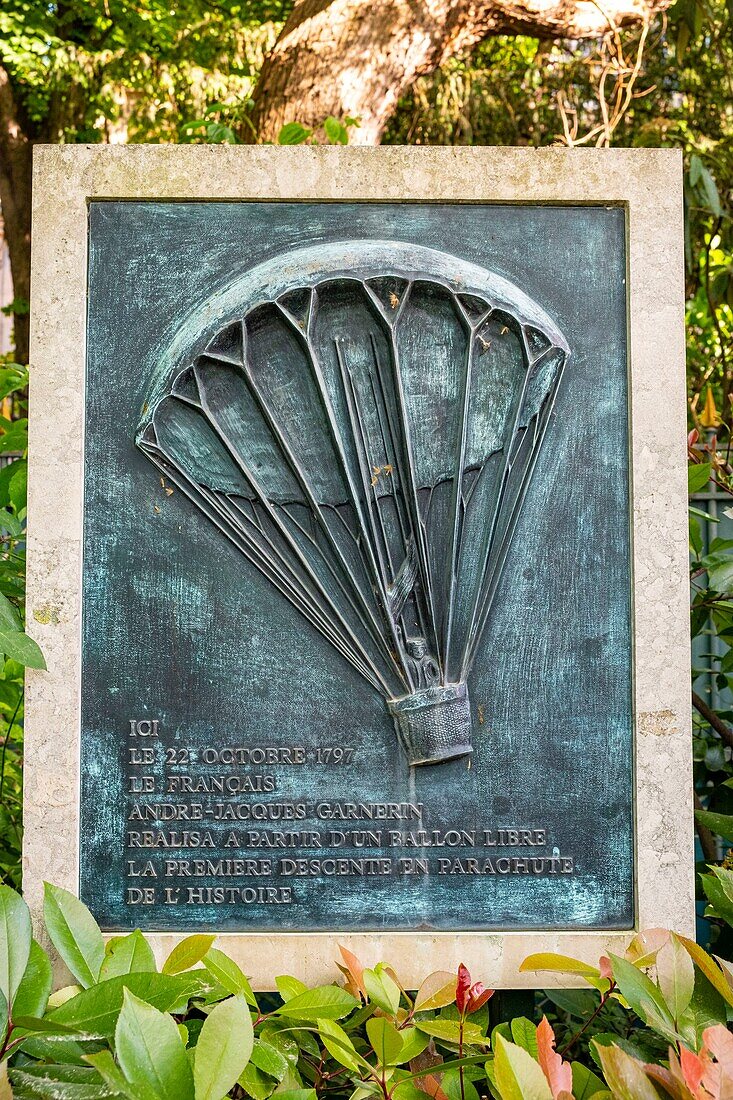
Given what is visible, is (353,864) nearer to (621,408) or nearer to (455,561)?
(455,561)

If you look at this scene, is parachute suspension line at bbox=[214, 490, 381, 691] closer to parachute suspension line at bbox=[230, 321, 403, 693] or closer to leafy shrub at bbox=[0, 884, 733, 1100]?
parachute suspension line at bbox=[230, 321, 403, 693]

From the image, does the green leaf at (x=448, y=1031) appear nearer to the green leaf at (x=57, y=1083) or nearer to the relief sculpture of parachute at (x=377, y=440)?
the relief sculpture of parachute at (x=377, y=440)

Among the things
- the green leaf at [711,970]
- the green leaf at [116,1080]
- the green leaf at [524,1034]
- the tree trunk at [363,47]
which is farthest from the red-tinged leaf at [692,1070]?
the tree trunk at [363,47]

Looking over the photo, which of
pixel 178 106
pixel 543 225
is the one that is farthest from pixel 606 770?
pixel 178 106

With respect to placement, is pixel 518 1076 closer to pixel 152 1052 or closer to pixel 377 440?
pixel 152 1052

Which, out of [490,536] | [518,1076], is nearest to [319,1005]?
[518,1076]
